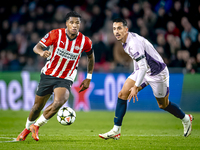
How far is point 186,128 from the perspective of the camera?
6391mm

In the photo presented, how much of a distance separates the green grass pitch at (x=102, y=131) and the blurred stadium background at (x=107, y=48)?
0.90 metres

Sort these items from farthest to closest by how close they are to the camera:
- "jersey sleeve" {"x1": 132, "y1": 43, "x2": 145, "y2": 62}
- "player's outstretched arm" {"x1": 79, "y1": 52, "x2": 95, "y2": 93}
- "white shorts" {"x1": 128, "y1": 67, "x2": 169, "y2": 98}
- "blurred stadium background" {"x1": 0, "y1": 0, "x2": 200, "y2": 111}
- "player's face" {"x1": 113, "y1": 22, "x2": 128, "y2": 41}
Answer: "blurred stadium background" {"x1": 0, "y1": 0, "x2": 200, "y2": 111}, "player's outstretched arm" {"x1": 79, "y1": 52, "x2": 95, "y2": 93}, "white shorts" {"x1": 128, "y1": 67, "x2": 169, "y2": 98}, "player's face" {"x1": 113, "y1": 22, "x2": 128, "y2": 41}, "jersey sleeve" {"x1": 132, "y1": 43, "x2": 145, "y2": 62}

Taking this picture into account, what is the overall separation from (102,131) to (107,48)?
5.42 metres

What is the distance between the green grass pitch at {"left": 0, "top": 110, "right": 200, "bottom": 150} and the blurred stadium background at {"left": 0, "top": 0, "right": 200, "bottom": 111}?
90 centimetres

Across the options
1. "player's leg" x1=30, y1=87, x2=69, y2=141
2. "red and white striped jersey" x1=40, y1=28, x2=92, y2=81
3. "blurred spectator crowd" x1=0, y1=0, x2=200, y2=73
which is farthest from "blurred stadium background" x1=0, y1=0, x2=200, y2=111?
"player's leg" x1=30, y1=87, x2=69, y2=141

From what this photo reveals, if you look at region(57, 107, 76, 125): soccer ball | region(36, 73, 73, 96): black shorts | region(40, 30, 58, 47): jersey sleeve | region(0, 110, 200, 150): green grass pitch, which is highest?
region(40, 30, 58, 47): jersey sleeve

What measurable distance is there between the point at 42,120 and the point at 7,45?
8707mm

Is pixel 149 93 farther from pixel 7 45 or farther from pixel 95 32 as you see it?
pixel 7 45

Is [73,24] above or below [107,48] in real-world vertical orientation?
above

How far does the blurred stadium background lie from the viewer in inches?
436

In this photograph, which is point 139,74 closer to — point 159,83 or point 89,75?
point 159,83

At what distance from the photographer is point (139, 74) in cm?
550

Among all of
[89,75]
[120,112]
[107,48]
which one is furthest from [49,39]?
[107,48]

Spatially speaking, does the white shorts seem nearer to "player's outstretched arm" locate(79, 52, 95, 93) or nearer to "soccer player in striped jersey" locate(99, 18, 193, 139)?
Answer: "soccer player in striped jersey" locate(99, 18, 193, 139)
